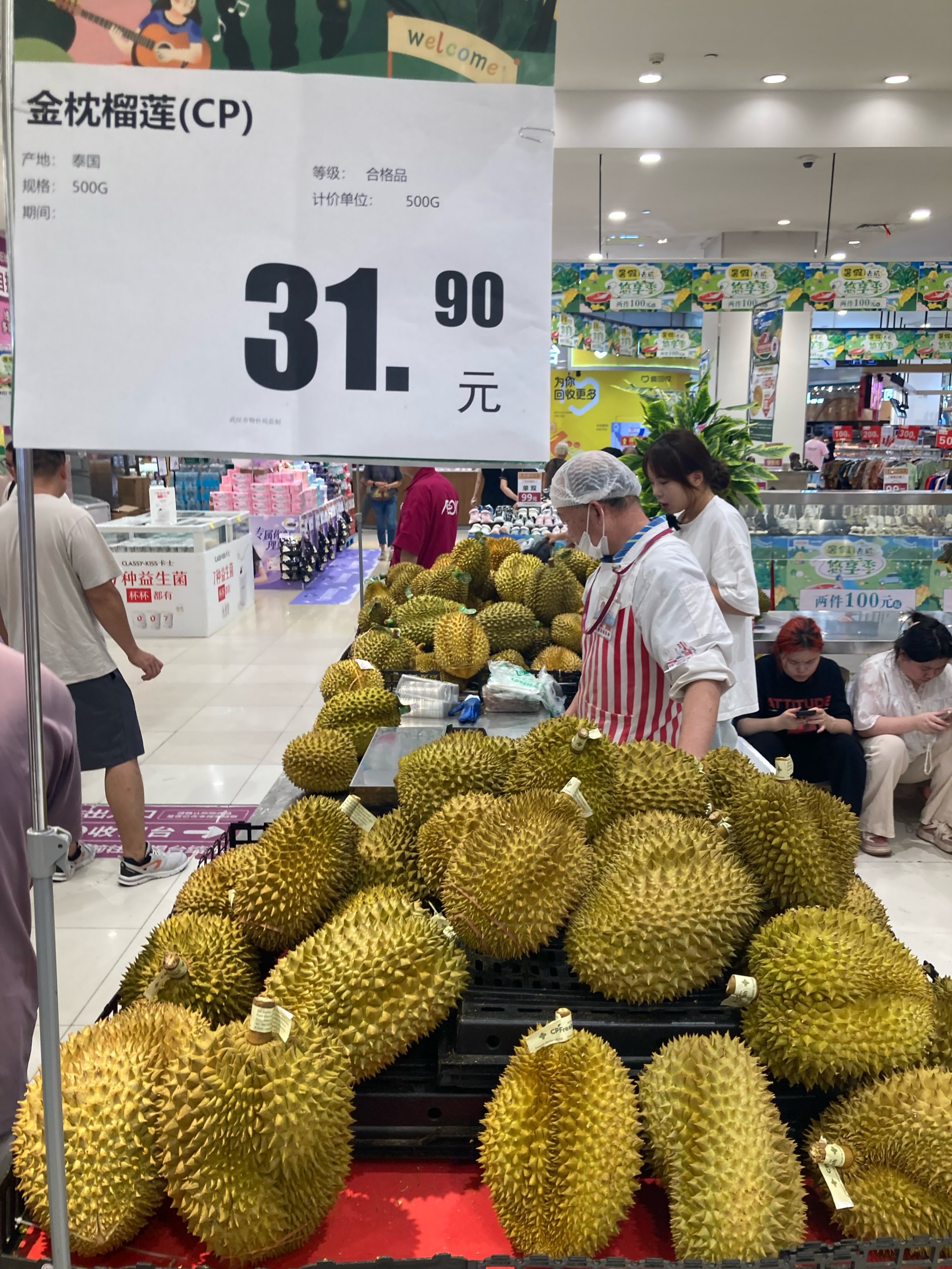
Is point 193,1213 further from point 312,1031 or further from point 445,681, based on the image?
point 445,681

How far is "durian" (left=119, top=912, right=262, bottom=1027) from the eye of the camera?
1105 mm

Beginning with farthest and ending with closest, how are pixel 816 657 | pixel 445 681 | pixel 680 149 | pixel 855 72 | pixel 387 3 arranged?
pixel 680 149 → pixel 855 72 → pixel 816 657 → pixel 445 681 → pixel 387 3

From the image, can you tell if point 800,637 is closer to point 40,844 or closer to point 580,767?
point 580,767

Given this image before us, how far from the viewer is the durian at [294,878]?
1196 millimetres

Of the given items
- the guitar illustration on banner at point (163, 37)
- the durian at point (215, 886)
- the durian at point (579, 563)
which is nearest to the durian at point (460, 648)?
the durian at point (579, 563)

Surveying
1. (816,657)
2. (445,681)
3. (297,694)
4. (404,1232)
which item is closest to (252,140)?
(404,1232)

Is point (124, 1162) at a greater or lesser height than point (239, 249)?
lesser

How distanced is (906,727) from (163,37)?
424cm

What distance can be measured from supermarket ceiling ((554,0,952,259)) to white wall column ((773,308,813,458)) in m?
1.62

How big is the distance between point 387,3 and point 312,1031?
0.97 m

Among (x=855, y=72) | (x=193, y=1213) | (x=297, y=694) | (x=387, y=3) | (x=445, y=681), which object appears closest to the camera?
(x=387, y=3)

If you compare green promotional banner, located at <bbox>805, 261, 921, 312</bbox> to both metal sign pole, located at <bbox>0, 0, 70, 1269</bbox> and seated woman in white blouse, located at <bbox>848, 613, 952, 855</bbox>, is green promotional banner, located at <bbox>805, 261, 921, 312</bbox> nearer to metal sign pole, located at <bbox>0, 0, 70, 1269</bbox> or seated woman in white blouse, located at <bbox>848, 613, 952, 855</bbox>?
seated woman in white blouse, located at <bbox>848, 613, 952, 855</bbox>

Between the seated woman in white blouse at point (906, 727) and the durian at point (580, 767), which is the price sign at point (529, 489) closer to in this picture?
the seated woman in white blouse at point (906, 727)

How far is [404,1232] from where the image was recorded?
957 mm
